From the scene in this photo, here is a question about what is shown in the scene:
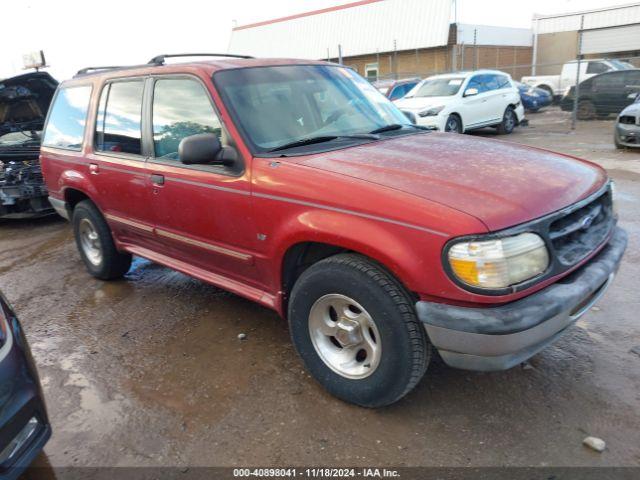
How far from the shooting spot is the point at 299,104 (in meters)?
3.40

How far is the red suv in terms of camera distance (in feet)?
7.27

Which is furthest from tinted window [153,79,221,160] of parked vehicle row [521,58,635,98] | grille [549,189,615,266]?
parked vehicle row [521,58,635,98]

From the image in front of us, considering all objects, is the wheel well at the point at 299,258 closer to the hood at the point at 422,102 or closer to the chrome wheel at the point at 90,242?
the chrome wheel at the point at 90,242

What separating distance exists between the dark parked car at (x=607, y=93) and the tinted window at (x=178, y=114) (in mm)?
14005

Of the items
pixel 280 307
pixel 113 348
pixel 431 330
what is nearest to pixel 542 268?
pixel 431 330

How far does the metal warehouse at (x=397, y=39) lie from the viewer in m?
27.8

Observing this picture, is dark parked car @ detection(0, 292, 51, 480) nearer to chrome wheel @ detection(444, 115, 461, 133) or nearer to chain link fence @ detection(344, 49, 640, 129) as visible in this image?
chrome wheel @ detection(444, 115, 461, 133)

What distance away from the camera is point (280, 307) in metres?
3.09

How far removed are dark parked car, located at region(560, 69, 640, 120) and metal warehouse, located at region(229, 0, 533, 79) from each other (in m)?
A: 11.1

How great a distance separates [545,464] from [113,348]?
2.89 metres

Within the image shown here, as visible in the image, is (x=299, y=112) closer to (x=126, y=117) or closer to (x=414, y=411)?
(x=126, y=117)

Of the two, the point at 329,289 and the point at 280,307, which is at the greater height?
the point at 329,289

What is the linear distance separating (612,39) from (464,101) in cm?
2500

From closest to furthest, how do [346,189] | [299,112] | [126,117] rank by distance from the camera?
[346,189] < [299,112] < [126,117]
